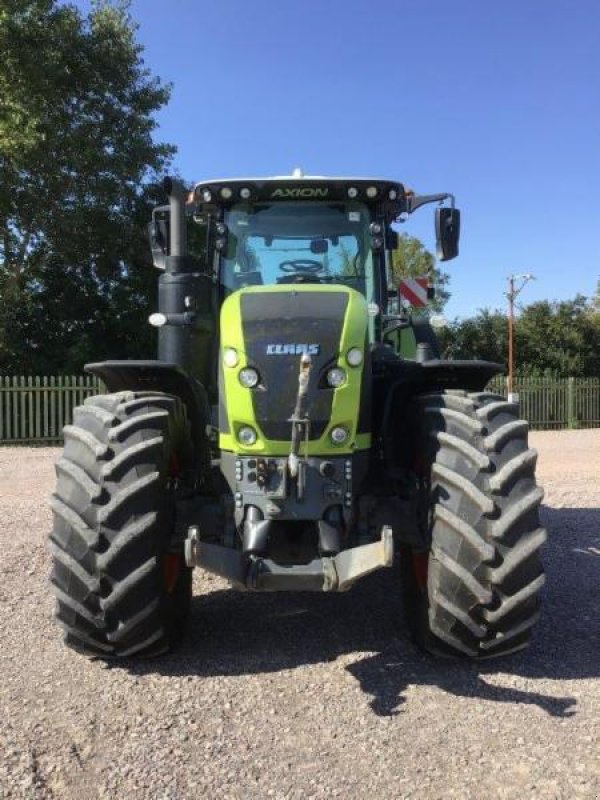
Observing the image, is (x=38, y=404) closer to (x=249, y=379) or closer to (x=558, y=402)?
(x=249, y=379)

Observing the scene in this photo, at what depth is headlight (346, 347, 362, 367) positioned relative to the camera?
3.67 m

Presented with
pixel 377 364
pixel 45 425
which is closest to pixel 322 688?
pixel 377 364

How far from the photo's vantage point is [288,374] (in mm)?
3629

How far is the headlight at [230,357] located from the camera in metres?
3.68

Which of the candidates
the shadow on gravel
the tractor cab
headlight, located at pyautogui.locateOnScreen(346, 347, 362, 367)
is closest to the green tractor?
headlight, located at pyautogui.locateOnScreen(346, 347, 362, 367)

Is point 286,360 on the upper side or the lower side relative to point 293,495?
upper

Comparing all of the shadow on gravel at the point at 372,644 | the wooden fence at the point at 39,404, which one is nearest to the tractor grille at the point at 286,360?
the shadow on gravel at the point at 372,644

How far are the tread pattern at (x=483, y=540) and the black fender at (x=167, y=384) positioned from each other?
1.36 m

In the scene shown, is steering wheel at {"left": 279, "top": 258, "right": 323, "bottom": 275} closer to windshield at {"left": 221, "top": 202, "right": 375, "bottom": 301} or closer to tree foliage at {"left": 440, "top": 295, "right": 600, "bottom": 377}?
windshield at {"left": 221, "top": 202, "right": 375, "bottom": 301}

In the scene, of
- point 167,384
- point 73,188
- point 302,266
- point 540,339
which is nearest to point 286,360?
point 167,384

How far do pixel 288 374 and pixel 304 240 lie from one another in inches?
63.3

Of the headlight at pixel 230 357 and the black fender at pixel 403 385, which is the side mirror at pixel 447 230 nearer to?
the black fender at pixel 403 385

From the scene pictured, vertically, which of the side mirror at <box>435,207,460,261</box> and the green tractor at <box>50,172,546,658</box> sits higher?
the side mirror at <box>435,207,460,261</box>

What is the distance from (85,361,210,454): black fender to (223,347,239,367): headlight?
1.47ft
